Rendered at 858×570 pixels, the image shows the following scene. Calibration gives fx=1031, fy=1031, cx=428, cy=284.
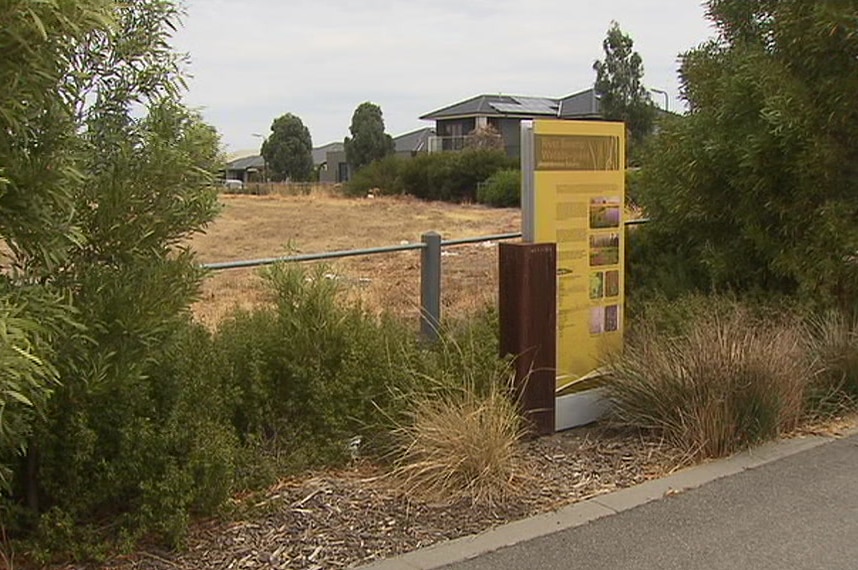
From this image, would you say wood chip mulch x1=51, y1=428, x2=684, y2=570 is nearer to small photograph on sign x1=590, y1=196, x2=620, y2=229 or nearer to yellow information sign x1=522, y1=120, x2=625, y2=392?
yellow information sign x1=522, y1=120, x2=625, y2=392

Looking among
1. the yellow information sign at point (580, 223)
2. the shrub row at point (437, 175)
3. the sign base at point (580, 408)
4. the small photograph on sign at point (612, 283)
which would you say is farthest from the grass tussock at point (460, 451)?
the shrub row at point (437, 175)

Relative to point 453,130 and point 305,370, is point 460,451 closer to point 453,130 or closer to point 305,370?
point 305,370

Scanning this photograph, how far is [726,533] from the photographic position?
5.17 meters

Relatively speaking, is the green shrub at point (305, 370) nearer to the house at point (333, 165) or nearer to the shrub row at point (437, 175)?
the shrub row at point (437, 175)

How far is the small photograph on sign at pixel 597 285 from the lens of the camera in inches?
292

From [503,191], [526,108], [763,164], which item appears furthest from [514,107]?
[763,164]

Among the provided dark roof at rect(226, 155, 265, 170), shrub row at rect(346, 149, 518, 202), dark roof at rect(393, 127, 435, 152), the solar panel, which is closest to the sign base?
shrub row at rect(346, 149, 518, 202)

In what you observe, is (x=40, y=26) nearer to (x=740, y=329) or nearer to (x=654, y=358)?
(x=654, y=358)

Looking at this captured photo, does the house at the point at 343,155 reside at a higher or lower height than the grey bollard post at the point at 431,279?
higher

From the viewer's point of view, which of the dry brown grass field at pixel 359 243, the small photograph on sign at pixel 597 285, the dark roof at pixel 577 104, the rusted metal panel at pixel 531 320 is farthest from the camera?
the dark roof at pixel 577 104

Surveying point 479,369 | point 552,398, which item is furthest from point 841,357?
point 479,369

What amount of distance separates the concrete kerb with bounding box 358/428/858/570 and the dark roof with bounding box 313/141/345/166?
89.5 meters

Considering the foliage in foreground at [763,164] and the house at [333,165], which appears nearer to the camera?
the foliage in foreground at [763,164]

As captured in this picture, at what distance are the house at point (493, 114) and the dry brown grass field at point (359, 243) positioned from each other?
1648 centimetres
